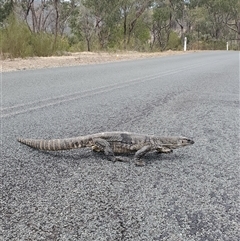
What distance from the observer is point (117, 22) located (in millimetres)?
29359

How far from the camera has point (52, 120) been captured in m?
3.86

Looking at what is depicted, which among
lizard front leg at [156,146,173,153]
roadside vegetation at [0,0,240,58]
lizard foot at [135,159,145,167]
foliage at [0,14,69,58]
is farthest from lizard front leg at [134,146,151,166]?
roadside vegetation at [0,0,240,58]

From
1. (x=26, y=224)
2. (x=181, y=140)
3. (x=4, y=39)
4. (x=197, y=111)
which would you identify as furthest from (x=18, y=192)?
(x=4, y=39)

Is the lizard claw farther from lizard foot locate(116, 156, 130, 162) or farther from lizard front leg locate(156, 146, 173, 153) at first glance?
lizard front leg locate(156, 146, 173, 153)

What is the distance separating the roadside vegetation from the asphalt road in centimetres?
1096

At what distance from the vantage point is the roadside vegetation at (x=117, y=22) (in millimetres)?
22344

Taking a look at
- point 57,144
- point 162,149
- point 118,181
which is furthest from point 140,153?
point 57,144

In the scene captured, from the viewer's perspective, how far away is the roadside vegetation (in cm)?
2234

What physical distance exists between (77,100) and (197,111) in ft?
5.48

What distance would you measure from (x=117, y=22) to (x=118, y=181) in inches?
1115

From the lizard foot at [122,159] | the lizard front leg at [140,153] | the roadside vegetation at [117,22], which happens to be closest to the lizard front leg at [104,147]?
the lizard foot at [122,159]

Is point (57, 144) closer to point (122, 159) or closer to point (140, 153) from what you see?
point (122, 159)

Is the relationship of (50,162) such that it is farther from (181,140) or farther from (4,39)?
(4,39)

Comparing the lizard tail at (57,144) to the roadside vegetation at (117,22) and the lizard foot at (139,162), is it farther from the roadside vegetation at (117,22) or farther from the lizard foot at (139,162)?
the roadside vegetation at (117,22)
